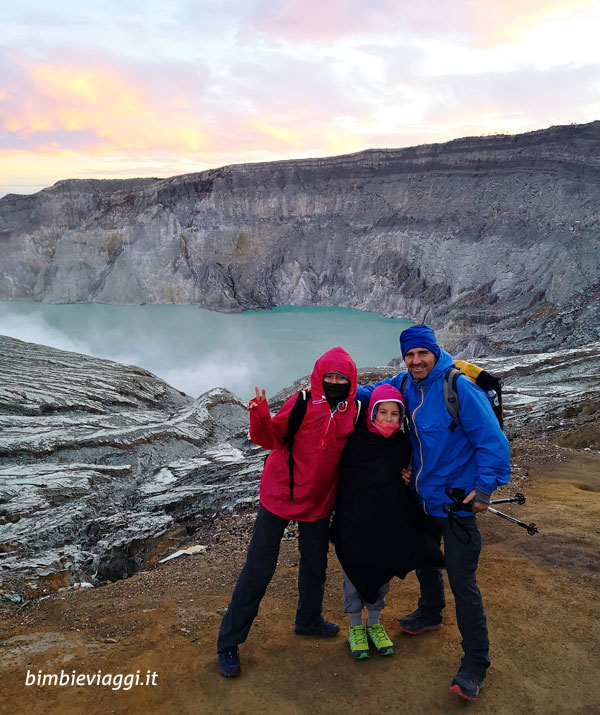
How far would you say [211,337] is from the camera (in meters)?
45.9

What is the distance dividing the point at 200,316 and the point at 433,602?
5110 cm

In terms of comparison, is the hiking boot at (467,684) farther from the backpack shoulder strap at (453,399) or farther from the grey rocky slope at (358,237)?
the grey rocky slope at (358,237)

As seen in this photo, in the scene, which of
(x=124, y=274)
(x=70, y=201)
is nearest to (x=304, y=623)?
(x=124, y=274)

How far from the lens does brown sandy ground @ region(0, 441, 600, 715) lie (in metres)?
3.85

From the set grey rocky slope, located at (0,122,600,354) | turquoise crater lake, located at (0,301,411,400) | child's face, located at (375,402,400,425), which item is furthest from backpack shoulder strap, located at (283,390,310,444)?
grey rocky slope, located at (0,122,600,354)

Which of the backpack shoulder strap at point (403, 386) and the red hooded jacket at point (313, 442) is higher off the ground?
Answer: the backpack shoulder strap at point (403, 386)

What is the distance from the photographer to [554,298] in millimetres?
35625

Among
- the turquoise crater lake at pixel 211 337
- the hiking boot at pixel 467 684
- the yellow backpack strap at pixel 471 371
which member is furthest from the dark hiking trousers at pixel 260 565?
the turquoise crater lake at pixel 211 337

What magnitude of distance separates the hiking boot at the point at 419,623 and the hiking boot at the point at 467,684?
0.64 meters

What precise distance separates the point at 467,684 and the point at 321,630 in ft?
3.99

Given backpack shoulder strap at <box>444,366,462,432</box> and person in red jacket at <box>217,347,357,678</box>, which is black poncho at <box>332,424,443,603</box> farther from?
backpack shoulder strap at <box>444,366,462,432</box>

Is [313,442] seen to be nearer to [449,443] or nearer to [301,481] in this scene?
[301,481]

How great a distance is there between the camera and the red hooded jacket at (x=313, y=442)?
13.2ft

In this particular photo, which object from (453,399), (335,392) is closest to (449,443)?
(453,399)
